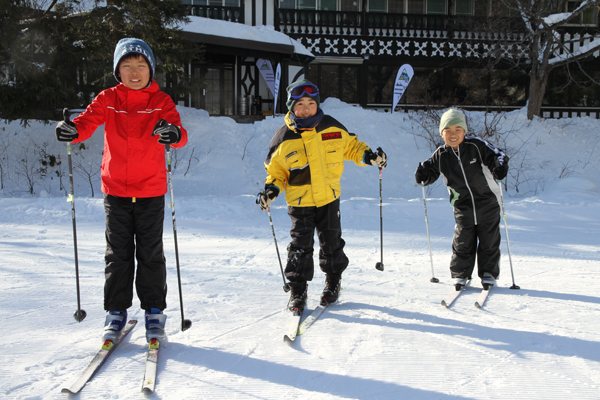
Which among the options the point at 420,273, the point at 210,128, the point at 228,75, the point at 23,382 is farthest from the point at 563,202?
the point at 228,75

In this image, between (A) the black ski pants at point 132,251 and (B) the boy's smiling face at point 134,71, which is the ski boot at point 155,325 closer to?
(A) the black ski pants at point 132,251

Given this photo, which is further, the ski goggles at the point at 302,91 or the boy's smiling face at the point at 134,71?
the ski goggles at the point at 302,91

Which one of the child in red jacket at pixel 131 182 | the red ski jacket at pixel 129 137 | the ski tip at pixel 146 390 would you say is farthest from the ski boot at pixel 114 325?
the red ski jacket at pixel 129 137

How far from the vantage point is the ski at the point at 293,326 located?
2664 mm

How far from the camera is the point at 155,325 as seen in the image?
2641 mm

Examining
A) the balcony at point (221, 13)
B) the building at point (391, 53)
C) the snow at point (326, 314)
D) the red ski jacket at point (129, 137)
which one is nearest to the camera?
the snow at point (326, 314)

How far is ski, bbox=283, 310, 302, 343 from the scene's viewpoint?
2.66 metres

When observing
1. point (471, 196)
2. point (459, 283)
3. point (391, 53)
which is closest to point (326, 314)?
point (459, 283)

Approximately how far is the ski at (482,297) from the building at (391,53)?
13.4 metres

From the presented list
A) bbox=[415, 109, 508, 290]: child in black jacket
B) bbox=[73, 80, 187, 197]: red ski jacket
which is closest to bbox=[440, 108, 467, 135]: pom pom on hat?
bbox=[415, 109, 508, 290]: child in black jacket

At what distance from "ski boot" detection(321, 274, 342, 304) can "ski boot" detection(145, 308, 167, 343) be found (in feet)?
3.72

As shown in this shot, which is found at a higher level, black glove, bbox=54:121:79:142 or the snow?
black glove, bbox=54:121:79:142

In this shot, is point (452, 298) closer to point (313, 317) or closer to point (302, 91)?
point (313, 317)

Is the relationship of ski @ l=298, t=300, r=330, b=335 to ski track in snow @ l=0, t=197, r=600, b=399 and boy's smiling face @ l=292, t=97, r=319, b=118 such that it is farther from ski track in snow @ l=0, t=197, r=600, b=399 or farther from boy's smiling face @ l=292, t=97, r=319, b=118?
boy's smiling face @ l=292, t=97, r=319, b=118
